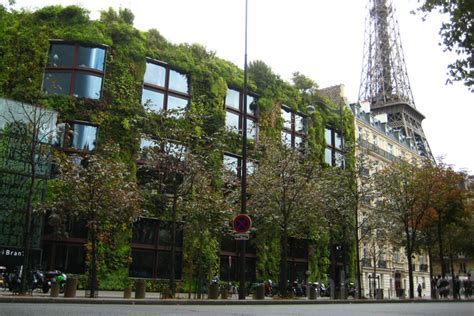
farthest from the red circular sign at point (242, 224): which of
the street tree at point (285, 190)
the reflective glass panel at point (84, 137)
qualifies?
the reflective glass panel at point (84, 137)

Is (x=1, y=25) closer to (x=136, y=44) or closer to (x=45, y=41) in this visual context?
Answer: (x=45, y=41)

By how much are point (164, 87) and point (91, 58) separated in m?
5.82

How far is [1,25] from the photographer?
35156mm

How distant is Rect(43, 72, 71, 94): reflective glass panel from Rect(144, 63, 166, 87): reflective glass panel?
223 inches

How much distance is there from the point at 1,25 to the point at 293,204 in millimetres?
22368

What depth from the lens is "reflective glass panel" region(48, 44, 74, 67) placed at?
35188 mm

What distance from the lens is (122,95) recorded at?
118ft

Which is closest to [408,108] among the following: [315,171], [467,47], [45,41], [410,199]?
[410,199]

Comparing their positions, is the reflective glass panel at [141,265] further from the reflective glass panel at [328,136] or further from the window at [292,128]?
the reflective glass panel at [328,136]

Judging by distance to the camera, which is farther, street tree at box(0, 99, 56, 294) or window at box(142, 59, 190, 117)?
window at box(142, 59, 190, 117)

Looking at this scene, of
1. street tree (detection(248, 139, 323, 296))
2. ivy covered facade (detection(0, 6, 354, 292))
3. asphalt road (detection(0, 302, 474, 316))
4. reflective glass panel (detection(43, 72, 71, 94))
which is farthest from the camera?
reflective glass panel (detection(43, 72, 71, 94))

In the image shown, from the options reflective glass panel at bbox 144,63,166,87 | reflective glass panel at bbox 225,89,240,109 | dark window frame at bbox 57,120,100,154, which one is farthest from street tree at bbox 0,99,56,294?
reflective glass panel at bbox 225,89,240,109

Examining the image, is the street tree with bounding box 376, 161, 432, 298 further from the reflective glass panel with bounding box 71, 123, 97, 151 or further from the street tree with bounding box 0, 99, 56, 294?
the street tree with bounding box 0, 99, 56, 294

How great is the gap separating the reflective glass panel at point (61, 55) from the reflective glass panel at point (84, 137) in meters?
4.33
